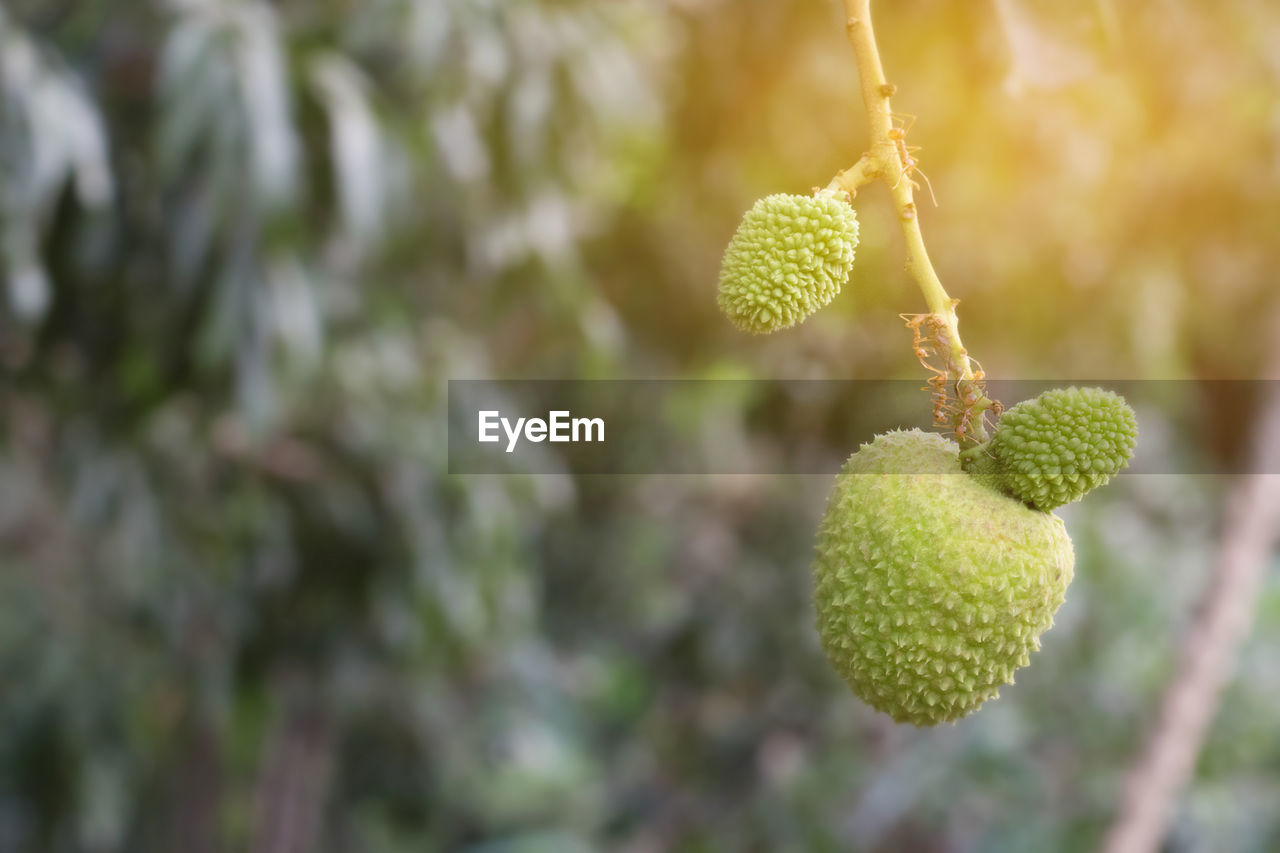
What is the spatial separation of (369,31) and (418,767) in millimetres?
3003

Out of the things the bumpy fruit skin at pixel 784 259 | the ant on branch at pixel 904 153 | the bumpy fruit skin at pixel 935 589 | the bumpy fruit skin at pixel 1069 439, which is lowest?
the bumpy fruit skin at pixel 935 589

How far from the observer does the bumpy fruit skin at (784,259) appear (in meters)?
0.57

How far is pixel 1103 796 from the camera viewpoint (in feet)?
11.5

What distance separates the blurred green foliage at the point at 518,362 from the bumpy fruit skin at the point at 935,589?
12cm

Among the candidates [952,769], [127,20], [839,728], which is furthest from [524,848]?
[127,20]

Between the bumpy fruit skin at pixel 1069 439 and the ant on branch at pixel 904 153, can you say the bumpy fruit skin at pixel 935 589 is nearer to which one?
the bumpy fruit skin at pixel 1069 439

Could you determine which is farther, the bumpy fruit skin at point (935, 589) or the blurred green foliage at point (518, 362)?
the blurred green foliage at point (518, 362)

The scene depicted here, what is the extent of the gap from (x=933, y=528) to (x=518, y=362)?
3.33m

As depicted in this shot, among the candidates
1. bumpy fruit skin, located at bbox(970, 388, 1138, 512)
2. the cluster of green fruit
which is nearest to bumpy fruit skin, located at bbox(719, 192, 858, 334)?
the cluster of green fruit

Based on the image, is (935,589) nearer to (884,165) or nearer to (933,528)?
(933,528)

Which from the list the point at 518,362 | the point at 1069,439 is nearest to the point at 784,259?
the point at 1069,439

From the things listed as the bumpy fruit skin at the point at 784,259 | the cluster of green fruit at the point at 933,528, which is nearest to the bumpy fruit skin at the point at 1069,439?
the cluster of green fruit at the point at 933,528

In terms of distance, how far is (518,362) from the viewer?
392 cm

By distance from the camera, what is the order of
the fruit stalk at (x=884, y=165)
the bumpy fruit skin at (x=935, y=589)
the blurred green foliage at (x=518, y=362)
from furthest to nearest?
the blurred green foliage at (x=518, y=362) < the bumpy fruit skin at (x=935, y=589) < the fruit stalk at (x=884, y=165)
